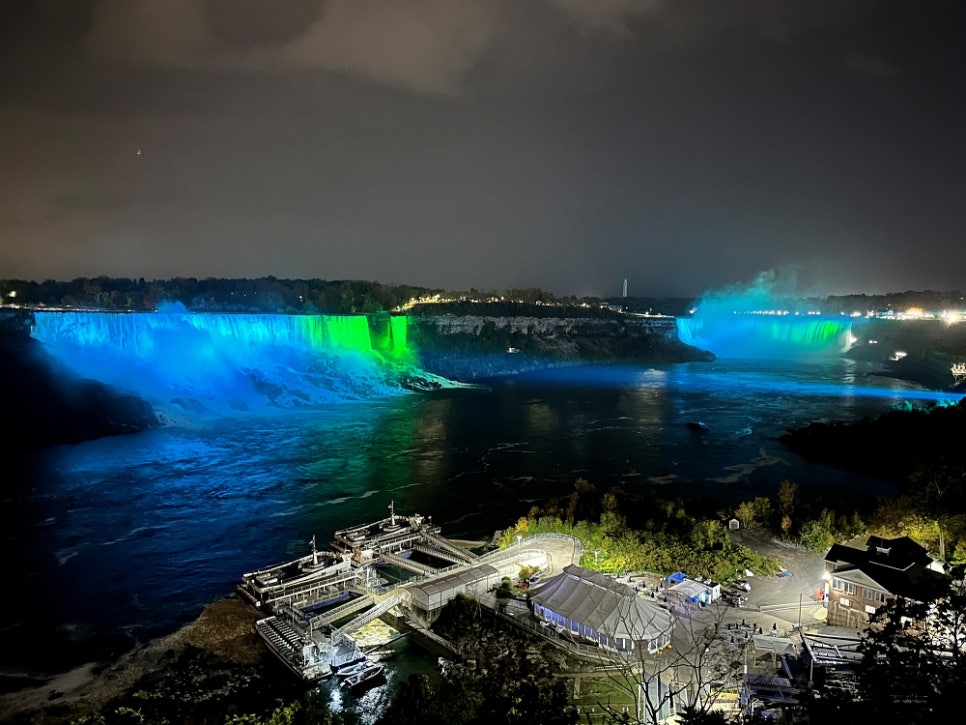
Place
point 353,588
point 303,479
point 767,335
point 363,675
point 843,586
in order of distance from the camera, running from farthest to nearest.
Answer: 1. point 767,335
2. point 303,479
3. point 353,588
4. point 843,586
5. point 363,675

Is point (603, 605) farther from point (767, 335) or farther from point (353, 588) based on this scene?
point (767, 335)

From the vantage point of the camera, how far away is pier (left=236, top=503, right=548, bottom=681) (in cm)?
1165

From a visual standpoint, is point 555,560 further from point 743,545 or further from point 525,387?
point 525,387

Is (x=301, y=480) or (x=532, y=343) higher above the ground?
(x=532, y=343)

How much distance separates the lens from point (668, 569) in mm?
13797

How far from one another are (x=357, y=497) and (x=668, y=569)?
11.7 m

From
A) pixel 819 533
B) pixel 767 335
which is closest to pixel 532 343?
pixel 767 335

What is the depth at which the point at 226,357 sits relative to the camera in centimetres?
4684

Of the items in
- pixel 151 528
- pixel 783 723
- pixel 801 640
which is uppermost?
pixel 783 723

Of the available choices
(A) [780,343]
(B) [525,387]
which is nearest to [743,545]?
(B) [525,387]

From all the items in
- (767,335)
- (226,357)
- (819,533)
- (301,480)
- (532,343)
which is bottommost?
(301,480)

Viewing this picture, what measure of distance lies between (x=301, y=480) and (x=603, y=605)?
15.6 metres

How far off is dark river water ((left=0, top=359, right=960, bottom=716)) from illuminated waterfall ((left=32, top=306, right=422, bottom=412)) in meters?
4.29

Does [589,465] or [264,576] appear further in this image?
[589,465]
